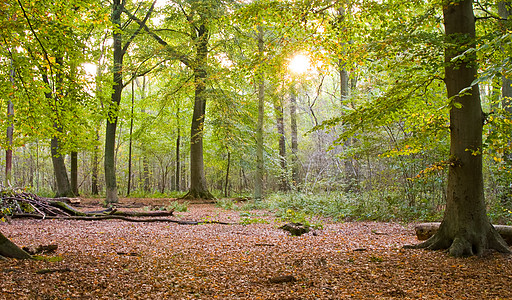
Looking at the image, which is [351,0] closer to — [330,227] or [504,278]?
[504,278]

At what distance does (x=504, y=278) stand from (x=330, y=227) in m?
4.14

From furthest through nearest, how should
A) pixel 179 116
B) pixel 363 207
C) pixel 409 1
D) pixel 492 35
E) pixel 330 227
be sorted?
pixel 179 116 < pixel 363 207 < pixel 330 227 < pixel 409 1 < pixel 492 35

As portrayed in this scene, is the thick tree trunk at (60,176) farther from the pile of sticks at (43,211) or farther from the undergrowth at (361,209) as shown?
the undergrowth at (361,209)

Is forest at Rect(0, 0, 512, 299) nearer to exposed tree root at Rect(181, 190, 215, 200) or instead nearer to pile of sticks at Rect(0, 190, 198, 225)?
pile of sticks at Rect(0, 190, 198, 225)

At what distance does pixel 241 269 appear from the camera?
4.23 meters

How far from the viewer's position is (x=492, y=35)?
11.7ft

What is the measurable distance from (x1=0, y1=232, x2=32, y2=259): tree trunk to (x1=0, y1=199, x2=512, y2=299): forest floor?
0.20 m

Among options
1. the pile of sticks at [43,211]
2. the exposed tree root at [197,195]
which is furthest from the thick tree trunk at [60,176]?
the pile of sticks at [43,211]

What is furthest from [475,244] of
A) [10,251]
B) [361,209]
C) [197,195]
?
[197,195]

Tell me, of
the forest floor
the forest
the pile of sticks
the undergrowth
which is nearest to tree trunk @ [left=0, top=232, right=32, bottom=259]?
the forest

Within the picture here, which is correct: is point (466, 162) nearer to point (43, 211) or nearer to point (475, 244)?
point (475, 244)

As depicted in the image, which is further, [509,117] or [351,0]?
[351,0]

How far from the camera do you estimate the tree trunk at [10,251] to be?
391 centimetres

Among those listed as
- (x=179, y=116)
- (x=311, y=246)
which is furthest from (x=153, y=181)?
(x=311, y=246)
